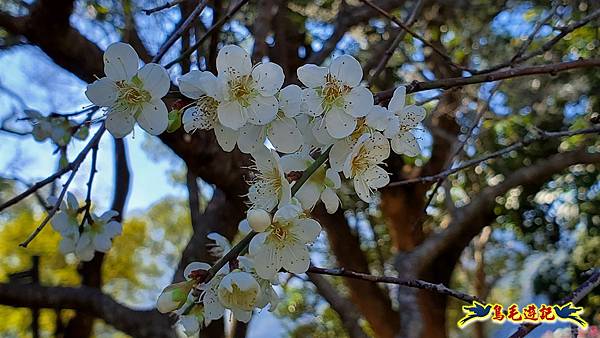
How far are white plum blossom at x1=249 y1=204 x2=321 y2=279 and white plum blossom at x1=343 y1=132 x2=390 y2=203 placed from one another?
0.20ft

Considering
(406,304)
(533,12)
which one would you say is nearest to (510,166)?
(533,12)

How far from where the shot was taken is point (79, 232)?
107 cm

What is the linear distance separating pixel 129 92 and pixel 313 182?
8.0 inches

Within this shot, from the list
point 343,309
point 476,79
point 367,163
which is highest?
point 343,309

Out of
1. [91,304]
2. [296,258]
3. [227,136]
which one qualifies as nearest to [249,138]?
[227,136]

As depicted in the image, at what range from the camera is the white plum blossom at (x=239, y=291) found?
60cm

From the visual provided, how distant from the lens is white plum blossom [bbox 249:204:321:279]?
1.86ft

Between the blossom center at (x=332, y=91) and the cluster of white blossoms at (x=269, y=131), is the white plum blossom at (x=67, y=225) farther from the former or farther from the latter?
the blossom center at (x=332, y=91)

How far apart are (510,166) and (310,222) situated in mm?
2448

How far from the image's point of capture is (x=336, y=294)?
213 centimetres

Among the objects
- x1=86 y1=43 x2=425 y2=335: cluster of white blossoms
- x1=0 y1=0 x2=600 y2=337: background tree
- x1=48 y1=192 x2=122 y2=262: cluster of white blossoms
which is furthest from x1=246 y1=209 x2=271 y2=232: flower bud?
x1=0 y1=0 x2=600 y2=337: background tree

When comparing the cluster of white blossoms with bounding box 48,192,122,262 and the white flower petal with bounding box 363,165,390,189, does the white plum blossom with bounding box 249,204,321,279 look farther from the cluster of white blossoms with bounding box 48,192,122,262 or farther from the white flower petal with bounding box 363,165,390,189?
the cluster of white blossoms with bounding box 48,192,122,262

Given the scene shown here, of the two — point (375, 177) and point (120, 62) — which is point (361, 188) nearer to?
point (375, 177)

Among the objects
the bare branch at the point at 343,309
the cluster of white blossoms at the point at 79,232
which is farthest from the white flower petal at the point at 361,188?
the bare branch at the point at 343,309
